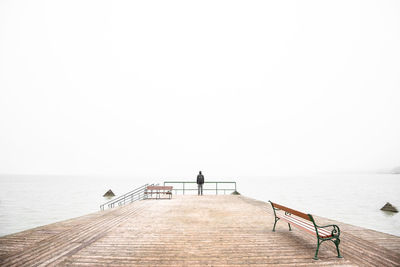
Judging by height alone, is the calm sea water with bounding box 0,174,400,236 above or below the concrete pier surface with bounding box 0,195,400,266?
below

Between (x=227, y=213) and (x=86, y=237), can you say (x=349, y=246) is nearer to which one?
(x=227, y=213)

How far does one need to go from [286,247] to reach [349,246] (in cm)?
203

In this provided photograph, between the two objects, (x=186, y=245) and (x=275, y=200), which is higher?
(x=186, y=245)

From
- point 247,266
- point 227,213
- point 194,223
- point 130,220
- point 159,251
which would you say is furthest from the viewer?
point 227,213

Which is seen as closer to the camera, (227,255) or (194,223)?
(227,255)

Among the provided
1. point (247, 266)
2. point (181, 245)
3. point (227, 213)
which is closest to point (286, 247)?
point (247, 266)

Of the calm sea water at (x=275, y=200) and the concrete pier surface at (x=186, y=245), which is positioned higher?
the concrete pier surface at (x=186, y=245)

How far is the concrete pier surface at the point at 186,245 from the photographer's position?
14.7ft

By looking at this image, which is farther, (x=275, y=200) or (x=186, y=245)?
(x=275, y=200)

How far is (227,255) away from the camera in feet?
15.5

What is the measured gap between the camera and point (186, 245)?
17.4ft

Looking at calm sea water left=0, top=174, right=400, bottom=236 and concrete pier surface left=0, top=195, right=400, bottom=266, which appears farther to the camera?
calm sea water left=0, top=174, right=400, bottom=236

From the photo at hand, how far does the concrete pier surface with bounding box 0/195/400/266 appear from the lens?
4488 mm

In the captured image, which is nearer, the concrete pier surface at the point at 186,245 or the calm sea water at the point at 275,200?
the concrete pier surface at the point at 186,245
